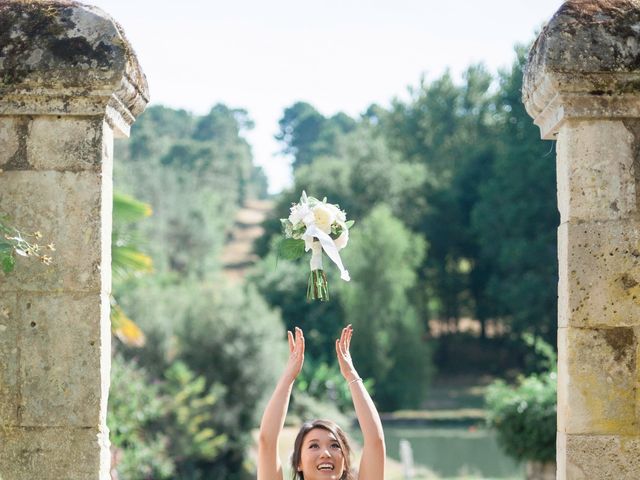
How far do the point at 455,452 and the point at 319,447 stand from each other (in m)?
→ 19.5

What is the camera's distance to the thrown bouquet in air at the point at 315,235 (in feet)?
13.1

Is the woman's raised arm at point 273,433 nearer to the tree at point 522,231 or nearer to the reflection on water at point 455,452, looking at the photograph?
the reflection on water at point 455,452

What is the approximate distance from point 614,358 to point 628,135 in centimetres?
87

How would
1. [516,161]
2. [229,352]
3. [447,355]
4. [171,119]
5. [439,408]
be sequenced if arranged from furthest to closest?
[171,119] → [447,355] → [516,161] → [439,408] → [229,352]

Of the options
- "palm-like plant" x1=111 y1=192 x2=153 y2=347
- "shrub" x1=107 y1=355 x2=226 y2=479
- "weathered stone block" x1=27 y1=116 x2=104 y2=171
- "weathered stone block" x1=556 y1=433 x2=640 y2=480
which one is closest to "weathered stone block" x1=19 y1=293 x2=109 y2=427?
"weathered stone block" x1=27 y1=116 x2=104 y2=171

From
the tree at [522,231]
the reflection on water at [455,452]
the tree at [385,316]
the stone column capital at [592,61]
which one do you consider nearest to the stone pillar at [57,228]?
the stone column capital at [592,61]

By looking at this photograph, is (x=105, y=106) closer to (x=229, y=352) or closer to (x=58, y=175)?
(x=58, y=175)

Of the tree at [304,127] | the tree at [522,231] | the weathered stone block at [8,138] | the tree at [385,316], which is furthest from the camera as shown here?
the tree at [304,127]

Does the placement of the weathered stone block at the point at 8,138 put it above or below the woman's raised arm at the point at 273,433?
above

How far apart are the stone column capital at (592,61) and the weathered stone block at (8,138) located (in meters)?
2.07

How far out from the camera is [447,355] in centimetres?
3544

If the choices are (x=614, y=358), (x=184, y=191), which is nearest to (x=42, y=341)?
(x=614, y=358)

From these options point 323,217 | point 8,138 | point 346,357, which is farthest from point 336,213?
point 8,138

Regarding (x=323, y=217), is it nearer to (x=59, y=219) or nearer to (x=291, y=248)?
(x=291, y=248)
